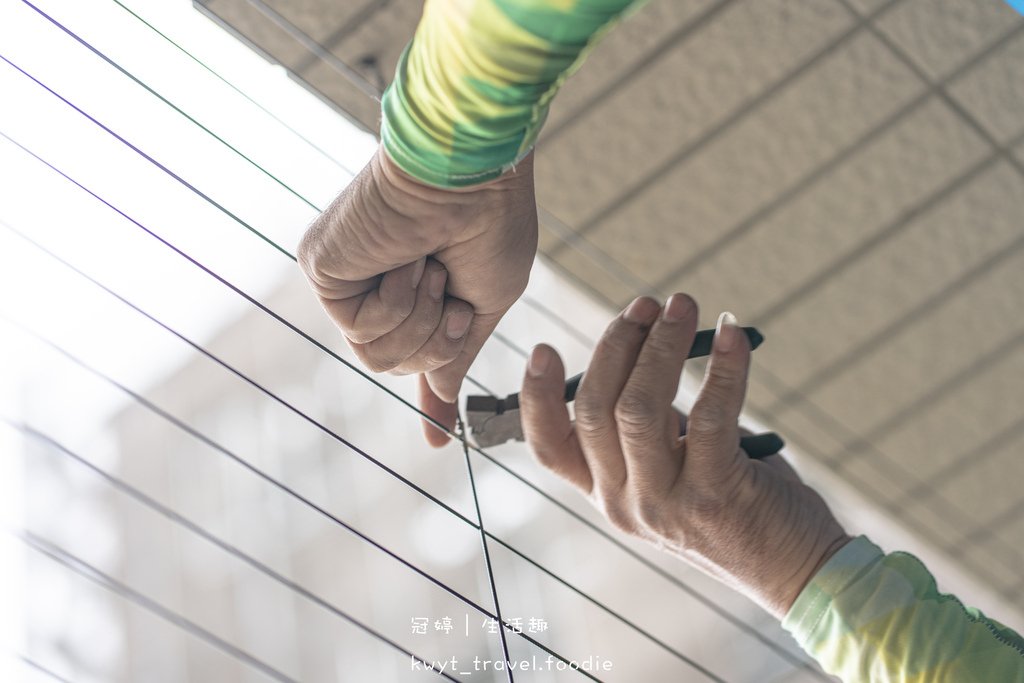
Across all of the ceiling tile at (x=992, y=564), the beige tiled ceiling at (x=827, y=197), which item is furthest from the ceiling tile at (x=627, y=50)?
the ceiling tile at (x=992, y=564)

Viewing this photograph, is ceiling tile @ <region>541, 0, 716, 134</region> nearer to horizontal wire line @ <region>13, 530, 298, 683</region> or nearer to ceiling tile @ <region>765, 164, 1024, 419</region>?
ceiling tile @ <region>765, 164, 1024, 419</region>

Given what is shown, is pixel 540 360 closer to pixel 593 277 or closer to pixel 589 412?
pixel 589 412

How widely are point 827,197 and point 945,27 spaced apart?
0.28 m

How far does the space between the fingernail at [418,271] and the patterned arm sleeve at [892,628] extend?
343 millimetres

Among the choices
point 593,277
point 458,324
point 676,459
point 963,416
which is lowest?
point 676,459

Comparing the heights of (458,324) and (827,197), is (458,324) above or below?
below

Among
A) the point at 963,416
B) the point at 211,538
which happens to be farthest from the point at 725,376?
the point at 963,416

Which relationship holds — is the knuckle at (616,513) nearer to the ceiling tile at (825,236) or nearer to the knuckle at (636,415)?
the knuckle at (636,415)

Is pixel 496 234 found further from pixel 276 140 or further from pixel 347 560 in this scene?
pixel 347 560

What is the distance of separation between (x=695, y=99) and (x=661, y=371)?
2.79 feet

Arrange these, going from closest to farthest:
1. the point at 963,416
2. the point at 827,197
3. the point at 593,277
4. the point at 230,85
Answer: the point at 230,85, the point at 827,197, the point at 593,277, the point at 963,416

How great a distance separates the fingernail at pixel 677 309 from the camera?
0.69 meters

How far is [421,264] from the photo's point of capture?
29.1 inches

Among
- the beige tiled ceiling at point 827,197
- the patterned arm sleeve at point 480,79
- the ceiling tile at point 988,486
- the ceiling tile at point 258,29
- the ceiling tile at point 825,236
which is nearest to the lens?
Answer: the patterned arm sleeve at point 480,79
